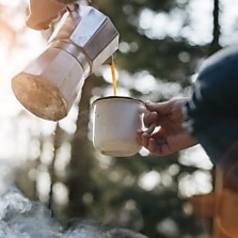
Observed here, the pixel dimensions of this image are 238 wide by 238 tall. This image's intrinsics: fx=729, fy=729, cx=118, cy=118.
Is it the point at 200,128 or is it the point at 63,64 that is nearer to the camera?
the point at 200,128

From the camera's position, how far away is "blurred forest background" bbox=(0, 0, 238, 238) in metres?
4.98

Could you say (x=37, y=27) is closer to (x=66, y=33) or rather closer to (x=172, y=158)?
(x=66, y=33)

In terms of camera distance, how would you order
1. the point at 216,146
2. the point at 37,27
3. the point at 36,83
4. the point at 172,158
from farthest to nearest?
the point at 172,158, the point at 37,27, the point at 36,83, the point at 216,146

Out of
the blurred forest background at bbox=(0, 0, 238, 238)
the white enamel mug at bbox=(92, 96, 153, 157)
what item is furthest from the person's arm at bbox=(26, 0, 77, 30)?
the blurred forest background at bbox=(0, 0, 238, 238)

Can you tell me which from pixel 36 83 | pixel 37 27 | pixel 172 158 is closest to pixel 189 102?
pixel 36 83

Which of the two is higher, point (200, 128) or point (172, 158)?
point (200, 128)

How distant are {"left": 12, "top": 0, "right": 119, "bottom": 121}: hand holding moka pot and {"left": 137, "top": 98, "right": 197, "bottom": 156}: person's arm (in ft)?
0.48

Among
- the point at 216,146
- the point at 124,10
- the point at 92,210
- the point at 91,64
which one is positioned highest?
the point at 216,146

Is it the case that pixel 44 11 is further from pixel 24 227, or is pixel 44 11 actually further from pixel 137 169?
pixel 137 169

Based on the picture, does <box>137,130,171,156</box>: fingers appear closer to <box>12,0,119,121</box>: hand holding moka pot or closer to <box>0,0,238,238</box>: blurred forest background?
<box>12,0,119,121</box>: hand holding moka pot

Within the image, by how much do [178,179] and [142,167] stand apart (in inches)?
10.4

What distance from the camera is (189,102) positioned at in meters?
0.74

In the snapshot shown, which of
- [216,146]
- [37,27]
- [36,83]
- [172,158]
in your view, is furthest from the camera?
[172,158]

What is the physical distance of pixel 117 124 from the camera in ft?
4.41
